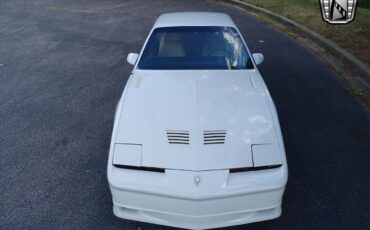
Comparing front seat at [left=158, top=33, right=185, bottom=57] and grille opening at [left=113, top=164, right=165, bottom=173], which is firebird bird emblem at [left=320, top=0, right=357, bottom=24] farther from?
grille opening at [left=113, top=164, right=165, bottom=173]

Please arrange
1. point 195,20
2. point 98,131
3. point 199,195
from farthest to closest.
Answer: point 98,131 < point 195,20 < point 199,195

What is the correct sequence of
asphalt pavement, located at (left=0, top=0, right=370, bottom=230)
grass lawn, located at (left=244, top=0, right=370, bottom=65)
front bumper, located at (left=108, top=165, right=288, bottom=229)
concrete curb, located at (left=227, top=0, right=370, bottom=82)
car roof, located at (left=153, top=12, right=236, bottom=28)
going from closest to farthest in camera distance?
1. front bumper, located at (left=108, top=165, right=288, bottom=229)
2. asphalt pavement, located at (left=0, top=0, right=370, bottom=230)
3. car roof, located at (left=153, top=12, right=236, bottom=28)
4. concrete curb, located at (left=227, top=0, right=370, bottom=82)
5. grass lawn, located at (left=244, top=0, right=370, bottom=65)

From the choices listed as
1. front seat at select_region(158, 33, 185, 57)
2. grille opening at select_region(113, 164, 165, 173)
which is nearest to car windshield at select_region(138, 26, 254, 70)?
front seat at select_region(158, 33, 185, 57)

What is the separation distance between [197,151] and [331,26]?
7.46 m

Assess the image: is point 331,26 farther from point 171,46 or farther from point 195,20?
point 171,46

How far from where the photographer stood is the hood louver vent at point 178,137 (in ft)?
9.21

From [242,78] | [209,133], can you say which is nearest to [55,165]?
[209,133]

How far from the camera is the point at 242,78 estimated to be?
12.0 feet

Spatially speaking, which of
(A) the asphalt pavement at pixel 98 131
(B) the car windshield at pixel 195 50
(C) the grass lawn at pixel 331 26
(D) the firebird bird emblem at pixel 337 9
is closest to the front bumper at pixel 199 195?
(A) the asphalt pavement at pixel 98 131

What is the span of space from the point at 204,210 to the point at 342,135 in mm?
2695

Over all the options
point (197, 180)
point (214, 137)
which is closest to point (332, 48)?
point (214, 137)

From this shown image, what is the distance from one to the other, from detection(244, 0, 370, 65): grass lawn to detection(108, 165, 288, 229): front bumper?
4919mm

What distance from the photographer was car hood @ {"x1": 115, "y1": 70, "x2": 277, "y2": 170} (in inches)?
106

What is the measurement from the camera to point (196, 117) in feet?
9.89
